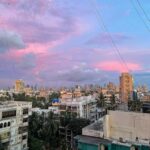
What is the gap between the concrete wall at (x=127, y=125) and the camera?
11.3 metres

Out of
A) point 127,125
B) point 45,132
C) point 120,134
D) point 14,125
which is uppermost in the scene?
point 127,125

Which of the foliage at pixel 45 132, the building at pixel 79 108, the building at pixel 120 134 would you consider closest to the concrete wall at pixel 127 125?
the building at pixel 120 134

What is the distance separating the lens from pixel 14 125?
24469 millimetres

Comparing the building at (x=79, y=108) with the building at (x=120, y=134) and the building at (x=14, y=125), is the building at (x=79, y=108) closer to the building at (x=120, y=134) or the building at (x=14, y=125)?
the building at (x=14, y=125)

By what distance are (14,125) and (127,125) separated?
15026 millimetres

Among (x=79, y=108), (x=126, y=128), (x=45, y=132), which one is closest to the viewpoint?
(x=126, y=128)

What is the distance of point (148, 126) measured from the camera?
11.2 meters

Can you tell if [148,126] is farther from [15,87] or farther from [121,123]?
[15,87]

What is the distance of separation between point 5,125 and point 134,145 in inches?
586

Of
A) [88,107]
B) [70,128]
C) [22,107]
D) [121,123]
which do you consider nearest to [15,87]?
[88,107]

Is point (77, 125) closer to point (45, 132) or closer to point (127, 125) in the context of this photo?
point (45, 132)

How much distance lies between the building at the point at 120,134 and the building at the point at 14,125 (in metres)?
12.6

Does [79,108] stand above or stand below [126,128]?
below

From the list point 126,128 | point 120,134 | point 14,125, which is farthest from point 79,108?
point 126,128
